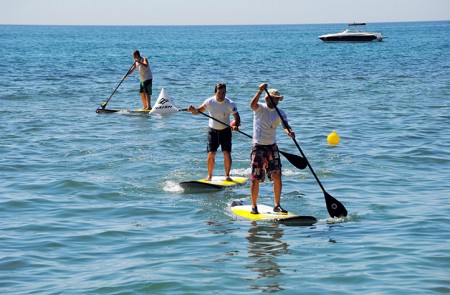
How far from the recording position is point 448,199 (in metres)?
13.0

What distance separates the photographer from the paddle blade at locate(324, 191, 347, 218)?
11.7 m

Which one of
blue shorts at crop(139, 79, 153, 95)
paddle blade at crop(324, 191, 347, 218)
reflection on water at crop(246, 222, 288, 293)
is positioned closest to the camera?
reflection on water at crop(246, 222, 288, 293)

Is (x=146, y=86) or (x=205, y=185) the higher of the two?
(x=146, y=86)

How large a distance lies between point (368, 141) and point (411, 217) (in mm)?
7042

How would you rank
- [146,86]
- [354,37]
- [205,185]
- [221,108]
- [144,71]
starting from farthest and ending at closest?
[354,37] < [146,86] < [144,71] < [205,185] < [221,108]

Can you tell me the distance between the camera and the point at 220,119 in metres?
13.6

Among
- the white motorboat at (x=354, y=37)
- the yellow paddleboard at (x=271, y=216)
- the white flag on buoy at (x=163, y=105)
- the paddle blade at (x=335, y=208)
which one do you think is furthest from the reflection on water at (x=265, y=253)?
the white motorboat at (x=354, y=37)

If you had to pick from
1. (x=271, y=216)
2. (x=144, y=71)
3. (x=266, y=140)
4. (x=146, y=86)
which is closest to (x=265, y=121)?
(x=266, y=140)

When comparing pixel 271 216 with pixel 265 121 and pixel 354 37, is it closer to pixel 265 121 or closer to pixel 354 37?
pixel 265 121

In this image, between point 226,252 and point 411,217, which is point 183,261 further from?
point 411,217

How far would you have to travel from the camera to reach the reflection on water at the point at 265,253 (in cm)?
915

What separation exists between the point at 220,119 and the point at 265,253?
12.6 ft

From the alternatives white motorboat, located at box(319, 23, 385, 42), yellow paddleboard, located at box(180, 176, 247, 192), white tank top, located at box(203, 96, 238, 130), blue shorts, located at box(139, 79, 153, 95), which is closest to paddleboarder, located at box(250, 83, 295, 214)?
white tank top, located at box(203, 96, 238, 130)

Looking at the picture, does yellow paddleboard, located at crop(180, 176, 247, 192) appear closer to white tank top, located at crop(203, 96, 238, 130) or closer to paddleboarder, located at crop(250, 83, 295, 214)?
white tank top, located at crop(203, 96, 238, 130)
